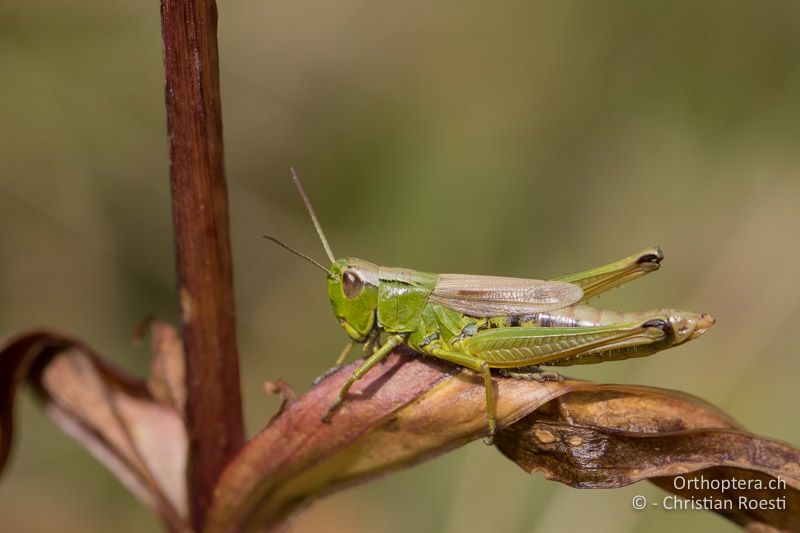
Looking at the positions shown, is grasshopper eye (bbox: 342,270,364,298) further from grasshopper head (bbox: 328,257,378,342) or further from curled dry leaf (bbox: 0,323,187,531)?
curled dry leaf (bbox: 0,323,187,531)

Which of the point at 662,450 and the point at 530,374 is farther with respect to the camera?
the point at 530,374

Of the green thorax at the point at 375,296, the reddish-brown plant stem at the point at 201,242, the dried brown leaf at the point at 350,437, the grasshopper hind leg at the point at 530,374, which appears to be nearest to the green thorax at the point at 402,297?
the green thorax at the point at 375,296

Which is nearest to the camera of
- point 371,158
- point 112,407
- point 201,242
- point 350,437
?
point 201,242

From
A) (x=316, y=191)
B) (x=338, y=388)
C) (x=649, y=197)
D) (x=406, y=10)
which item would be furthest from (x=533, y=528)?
(x=406, y=10)

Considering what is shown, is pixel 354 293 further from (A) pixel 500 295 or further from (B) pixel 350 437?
(B) pixel 350 437

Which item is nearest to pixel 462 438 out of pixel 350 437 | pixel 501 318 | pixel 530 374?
pixel 350 437

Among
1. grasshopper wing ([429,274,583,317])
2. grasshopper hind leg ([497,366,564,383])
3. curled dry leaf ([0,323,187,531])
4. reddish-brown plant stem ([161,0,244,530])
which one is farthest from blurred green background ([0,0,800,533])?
reddish-brown plant stem ([161,0,244,530])

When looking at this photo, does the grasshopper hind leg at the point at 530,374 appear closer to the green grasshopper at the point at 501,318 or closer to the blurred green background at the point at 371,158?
the green grasshopper at the point at 501,318
